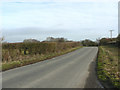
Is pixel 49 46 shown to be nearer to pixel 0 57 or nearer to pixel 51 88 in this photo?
pixel 0 57

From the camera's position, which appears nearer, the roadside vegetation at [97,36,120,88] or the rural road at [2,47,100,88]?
the rural road at [2,47,100,88]

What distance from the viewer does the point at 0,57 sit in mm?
→ 14812

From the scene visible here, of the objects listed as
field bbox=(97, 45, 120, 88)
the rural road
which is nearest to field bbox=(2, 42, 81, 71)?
the rural road

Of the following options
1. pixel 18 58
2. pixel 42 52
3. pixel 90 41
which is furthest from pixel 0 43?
pixel 90 41

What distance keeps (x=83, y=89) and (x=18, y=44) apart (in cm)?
1745

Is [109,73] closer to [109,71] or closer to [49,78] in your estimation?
[109,71]

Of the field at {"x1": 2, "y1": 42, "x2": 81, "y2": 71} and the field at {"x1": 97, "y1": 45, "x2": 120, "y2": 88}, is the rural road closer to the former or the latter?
the field at {"x1": 97, "y1": 45, "x2": 120, "y2": 88}

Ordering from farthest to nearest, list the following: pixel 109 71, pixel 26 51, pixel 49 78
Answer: pixel 26 51
pixel 109 71
pixel 49 78

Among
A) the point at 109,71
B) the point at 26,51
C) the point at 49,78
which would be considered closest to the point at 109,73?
the point at 109,71

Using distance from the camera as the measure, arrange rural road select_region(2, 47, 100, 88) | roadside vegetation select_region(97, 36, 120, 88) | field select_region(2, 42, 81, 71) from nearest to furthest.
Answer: rural road select_region(2, 47, 100, 88) < roadside vegetation select_region(97, 36, 120, 88) < field select_region(2, 42, 81, 71)

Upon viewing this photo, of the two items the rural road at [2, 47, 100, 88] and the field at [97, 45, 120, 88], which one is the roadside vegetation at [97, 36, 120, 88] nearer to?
the field at [97, 45, 120, 88]

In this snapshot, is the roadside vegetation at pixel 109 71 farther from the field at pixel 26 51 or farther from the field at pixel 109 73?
the field at pixel 26 51

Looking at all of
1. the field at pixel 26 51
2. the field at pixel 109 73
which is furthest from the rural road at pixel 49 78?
the field at pixel 26 51

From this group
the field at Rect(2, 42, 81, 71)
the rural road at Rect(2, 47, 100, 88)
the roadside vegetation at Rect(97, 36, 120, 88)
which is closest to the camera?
the rural road at Rect(2, 47, 100, 88)
